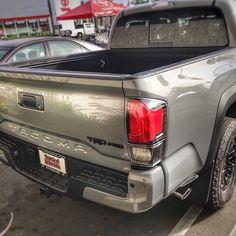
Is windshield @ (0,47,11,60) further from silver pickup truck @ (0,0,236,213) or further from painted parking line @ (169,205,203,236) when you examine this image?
painted parking line @ (169,205,203,236)

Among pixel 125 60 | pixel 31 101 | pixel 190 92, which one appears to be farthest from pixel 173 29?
pixel 31 101

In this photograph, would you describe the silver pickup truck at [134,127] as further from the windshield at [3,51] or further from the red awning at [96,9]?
the red awning at [96,9]

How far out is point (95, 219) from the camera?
294cm

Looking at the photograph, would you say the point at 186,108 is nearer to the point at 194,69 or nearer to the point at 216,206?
the point at 194,69

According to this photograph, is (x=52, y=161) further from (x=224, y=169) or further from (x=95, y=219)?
(x=224, y=169)

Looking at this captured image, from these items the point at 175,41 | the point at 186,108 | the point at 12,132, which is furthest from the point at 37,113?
the point at 175,41

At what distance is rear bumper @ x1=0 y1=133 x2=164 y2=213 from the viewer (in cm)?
187

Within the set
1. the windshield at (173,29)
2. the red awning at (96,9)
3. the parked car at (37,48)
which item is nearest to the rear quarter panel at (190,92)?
the windshield at (173,29)

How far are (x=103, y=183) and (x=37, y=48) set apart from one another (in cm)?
470

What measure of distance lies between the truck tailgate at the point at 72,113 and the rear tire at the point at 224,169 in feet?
3.24

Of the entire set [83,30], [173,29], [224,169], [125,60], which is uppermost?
[173,29]

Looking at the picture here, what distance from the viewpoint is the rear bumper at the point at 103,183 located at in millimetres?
1870

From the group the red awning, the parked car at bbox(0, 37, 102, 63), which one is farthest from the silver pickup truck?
the red awning

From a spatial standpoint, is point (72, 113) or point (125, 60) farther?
point (125, 60)
